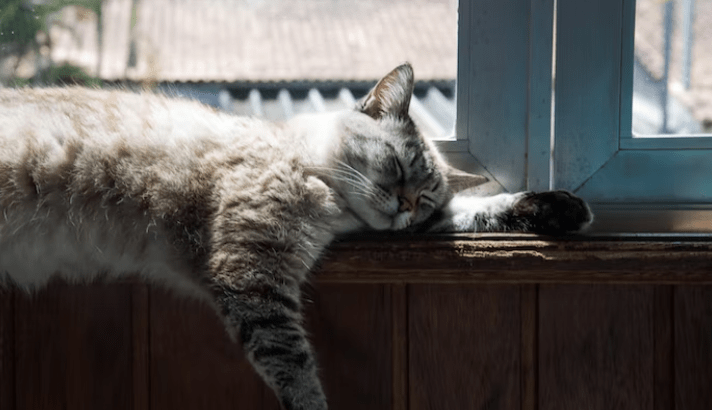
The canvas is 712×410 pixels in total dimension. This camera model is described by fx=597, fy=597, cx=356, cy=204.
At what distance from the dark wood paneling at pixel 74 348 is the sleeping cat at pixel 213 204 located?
0.20 feet

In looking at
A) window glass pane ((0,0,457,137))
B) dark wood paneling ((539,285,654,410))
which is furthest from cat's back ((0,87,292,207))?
dark wood paneling ((539,285,654,410))

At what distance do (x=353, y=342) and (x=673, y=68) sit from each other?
108 cm

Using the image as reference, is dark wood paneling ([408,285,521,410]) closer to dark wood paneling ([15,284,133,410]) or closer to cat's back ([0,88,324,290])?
cat's back ([0,88,324,290])

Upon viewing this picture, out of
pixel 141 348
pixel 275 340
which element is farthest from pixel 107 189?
pixel 275 340

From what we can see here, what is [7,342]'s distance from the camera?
1.33 metres

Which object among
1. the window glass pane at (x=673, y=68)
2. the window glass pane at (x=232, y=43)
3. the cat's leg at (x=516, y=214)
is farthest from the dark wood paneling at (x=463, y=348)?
the window glass pane at (x=673, y=68)

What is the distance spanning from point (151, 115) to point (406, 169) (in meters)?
0.64

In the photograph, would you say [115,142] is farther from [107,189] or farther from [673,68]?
[673,68]

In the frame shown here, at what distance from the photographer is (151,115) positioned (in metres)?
1.44

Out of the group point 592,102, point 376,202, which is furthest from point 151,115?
point 592,102

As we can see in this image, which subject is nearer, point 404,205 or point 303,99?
point 404,205

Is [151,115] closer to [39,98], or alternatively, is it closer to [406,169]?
[39,98]

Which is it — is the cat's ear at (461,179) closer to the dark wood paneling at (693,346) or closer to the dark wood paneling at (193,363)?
the dark wood paneling at (693,346)

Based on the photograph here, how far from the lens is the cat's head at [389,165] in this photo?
1.41 metres
